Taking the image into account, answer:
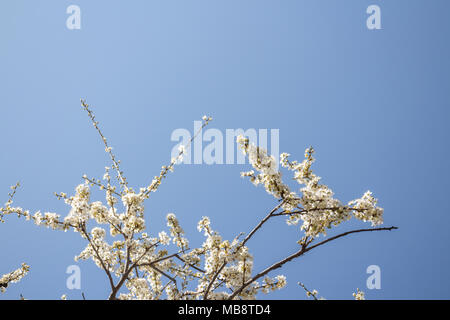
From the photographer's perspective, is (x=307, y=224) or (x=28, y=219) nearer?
(x=307, y=224)

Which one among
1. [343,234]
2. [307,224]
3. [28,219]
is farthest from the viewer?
[28,219]

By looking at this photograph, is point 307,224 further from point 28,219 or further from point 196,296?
point 28,219

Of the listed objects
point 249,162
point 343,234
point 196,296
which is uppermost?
point 249,162

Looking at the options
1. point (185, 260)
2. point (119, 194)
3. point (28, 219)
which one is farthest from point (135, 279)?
point (28, 219)

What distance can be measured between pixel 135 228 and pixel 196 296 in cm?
167

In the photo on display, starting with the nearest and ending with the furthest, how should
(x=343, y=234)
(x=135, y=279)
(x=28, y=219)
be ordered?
(x=343, y=234)
(x=28, y=219)
(x=135, y=279)

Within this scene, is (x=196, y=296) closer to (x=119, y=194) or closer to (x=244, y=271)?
(x=244, y=271)

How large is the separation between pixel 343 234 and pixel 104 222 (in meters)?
4.17

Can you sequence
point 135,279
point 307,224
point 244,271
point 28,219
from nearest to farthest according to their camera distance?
point 244,271
point 307,224
point 28,219
point 135,279

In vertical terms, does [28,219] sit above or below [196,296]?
above

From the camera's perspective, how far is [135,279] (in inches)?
227
